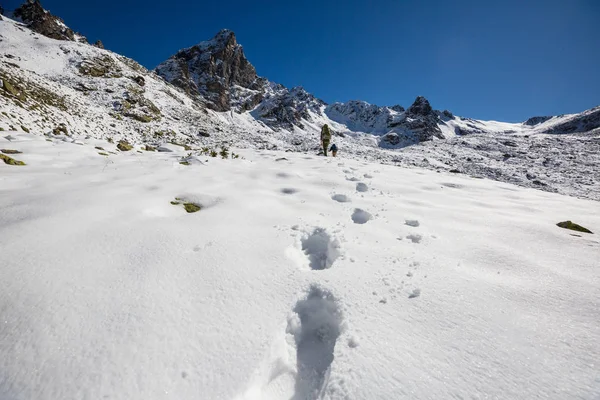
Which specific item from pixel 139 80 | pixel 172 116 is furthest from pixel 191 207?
pixel 139 80

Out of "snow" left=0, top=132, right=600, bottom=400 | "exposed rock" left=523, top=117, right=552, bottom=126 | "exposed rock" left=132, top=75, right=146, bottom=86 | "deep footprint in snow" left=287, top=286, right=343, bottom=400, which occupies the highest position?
"exposed rock" left=523, top=117, right=552, bottom=126

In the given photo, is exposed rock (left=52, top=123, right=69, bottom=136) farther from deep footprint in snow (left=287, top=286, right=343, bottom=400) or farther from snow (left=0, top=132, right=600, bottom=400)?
deep footprint in snow (left=287, top=286, right=343, bottom=400)

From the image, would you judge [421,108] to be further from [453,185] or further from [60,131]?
[60,131]

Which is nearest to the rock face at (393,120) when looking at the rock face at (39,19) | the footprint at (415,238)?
the footprint at (415,238)

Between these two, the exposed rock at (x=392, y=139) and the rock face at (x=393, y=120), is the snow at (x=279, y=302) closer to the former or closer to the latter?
the rock face at (x=393, y=120)

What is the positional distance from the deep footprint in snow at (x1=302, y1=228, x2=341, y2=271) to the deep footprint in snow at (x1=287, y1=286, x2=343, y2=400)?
69 cm

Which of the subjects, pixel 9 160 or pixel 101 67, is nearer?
pixel 9 160

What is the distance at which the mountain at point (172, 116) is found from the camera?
19.6 metres

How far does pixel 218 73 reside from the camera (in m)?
92.6

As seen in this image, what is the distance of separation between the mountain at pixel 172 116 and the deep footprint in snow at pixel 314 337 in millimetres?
12181

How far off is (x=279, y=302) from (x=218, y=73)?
10542 centimetres

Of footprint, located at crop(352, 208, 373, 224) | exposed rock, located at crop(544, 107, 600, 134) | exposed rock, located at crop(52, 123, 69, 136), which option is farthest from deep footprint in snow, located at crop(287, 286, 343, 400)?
exposed rock, located at crop(544, 107, 600, 134)

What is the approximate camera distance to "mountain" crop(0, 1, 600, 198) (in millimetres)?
19612

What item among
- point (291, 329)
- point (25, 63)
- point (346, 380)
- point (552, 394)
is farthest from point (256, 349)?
point (25, 63)
